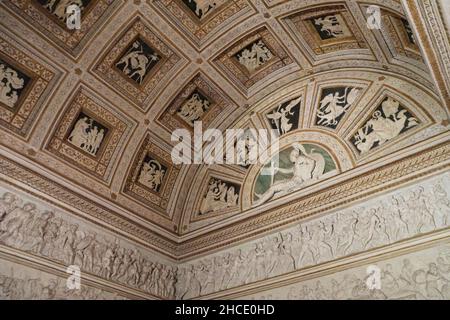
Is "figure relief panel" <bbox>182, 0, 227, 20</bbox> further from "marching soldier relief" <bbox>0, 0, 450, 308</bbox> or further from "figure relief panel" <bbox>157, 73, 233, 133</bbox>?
"figure relief panel" <bbox>157, 73, 233, 133</bbox>

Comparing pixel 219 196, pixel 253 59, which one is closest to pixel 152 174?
pixel 219 196

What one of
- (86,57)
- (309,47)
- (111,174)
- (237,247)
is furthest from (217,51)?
(237,247)

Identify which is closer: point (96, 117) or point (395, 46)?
point (395, 46)

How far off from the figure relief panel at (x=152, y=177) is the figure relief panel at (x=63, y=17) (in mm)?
3310

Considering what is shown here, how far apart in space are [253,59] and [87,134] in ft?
16.3

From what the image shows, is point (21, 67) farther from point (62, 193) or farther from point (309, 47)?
point (309, 47)

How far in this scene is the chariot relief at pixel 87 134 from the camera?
1083 centimetres

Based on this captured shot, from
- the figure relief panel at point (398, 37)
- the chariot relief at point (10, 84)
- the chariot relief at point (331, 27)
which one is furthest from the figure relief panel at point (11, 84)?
the figure relief panel at point (398, 37)

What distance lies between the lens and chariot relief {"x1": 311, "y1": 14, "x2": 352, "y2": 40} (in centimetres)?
1018

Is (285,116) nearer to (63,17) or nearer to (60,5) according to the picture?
(63,17)

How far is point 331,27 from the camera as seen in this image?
34.3 feet
